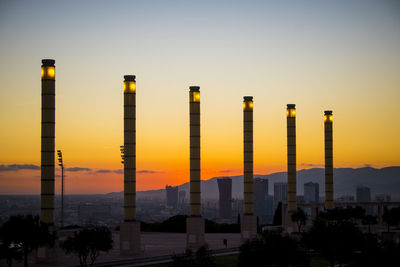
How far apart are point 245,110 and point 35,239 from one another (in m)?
34.1

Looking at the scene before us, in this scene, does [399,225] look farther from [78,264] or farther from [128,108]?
[78,264]

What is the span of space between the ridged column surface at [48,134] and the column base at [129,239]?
295 inches

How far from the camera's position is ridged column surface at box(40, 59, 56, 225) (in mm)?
55281

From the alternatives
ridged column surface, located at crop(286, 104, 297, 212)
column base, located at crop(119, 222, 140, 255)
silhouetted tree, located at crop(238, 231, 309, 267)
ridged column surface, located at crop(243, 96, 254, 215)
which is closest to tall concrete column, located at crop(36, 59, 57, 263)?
column base, located at crop(119, 222, 140, 255)

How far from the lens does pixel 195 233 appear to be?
6619cm

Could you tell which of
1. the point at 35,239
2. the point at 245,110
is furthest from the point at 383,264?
the point at 245,110

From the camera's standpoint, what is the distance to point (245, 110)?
7475 cm

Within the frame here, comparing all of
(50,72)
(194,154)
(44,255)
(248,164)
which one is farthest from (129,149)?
(248,164)

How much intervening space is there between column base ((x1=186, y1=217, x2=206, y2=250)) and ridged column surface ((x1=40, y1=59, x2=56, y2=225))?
1611cm

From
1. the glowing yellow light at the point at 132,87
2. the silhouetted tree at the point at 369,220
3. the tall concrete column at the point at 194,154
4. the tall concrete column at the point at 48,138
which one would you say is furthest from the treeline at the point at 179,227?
the tall concrete column at the point at 48,138

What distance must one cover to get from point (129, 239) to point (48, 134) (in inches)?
465

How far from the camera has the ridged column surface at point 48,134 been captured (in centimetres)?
5528

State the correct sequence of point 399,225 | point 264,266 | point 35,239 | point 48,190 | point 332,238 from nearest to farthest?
point 264,266 < point 35,239 < point 332,238 < point 48,190 < point 399,225

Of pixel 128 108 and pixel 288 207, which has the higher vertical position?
pixel 128 108
